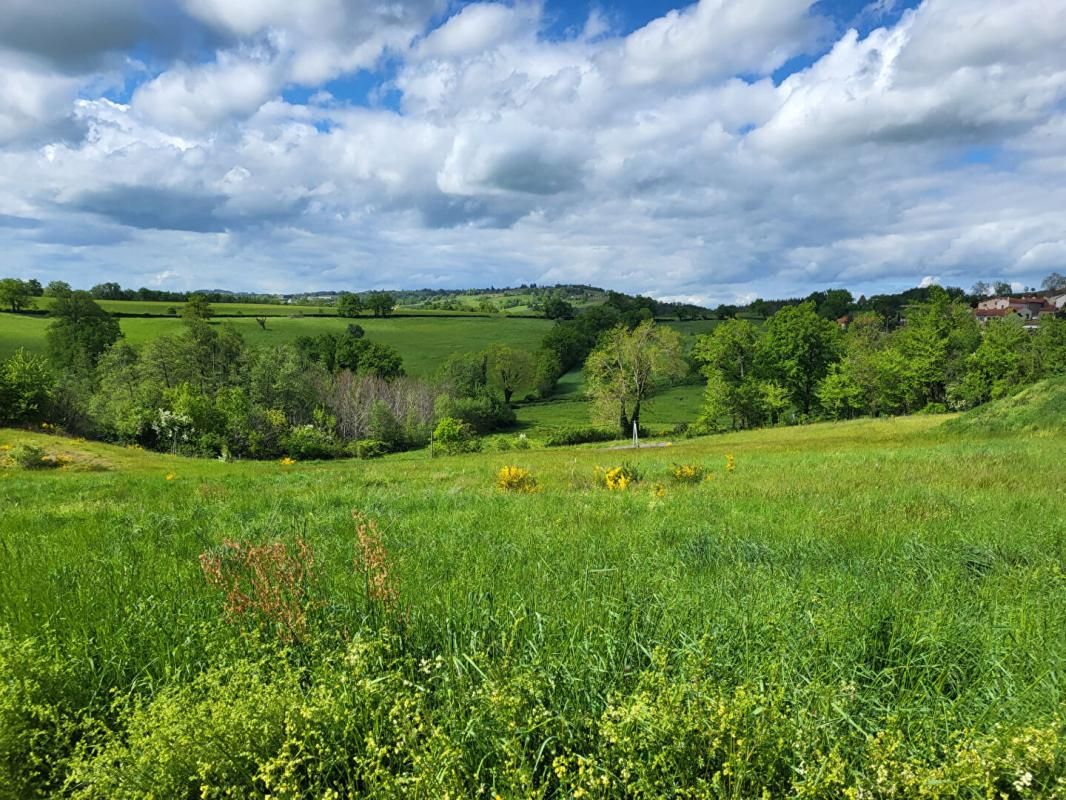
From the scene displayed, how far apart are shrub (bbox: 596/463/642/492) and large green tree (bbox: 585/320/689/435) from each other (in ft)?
152

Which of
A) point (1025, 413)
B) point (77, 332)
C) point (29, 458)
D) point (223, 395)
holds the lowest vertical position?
point (29, 458)

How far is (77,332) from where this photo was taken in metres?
79.1

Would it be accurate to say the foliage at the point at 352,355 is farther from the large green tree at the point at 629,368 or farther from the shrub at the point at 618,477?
the shrub at the point at 618,477

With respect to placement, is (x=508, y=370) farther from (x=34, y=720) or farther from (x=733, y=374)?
(x=34, y=720)

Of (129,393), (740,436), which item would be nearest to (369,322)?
(129,393)

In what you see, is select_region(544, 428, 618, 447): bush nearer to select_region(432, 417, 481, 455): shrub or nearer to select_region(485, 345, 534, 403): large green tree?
select_region(432, 417, 481, 455): shrub

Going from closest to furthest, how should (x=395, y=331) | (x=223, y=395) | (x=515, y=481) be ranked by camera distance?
1. (x=515, y=481)
2. (x=223, y=395)
3. (x=395, y=331)

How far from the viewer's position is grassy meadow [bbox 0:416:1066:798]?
2303 millimetres

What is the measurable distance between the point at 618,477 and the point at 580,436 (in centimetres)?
5024

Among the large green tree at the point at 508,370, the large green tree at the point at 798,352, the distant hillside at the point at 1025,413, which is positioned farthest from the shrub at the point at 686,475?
the large green tree at the point at 508,370

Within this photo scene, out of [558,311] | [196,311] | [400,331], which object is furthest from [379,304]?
[196,311]

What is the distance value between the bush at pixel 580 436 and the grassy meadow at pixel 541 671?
56986 millimetres

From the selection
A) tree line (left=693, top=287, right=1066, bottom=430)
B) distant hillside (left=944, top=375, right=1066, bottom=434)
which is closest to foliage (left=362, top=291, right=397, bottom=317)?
tree line (left=693, top=287, right=1066, bottom=430)

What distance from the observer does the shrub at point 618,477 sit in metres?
13.5
